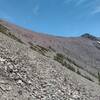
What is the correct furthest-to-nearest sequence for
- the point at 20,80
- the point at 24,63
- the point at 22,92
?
the point at 24,63 → the point at 20,80 → the point at 22,92

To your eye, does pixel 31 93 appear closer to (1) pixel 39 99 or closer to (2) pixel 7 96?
(1) pixel 39 99

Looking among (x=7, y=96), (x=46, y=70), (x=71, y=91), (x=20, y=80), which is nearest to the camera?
(x=7, y=96)

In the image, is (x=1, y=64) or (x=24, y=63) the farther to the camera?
(x=24, y=63)

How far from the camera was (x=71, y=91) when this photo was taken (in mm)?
17141

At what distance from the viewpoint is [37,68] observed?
19.0m

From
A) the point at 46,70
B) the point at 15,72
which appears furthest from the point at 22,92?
the point at 46,70

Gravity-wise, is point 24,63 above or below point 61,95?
above

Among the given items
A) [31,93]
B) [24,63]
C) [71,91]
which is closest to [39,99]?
[31,93]

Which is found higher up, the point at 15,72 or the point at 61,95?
the point at 15,72

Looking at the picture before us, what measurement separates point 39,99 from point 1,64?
4.48 meters

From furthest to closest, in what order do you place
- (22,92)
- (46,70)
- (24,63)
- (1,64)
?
1. (46,70)
2. (24,63)
3. (1,64)
4. (22,92)

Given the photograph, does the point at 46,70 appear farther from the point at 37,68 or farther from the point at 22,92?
the point at 22,92

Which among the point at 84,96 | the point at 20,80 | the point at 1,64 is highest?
the point at 1,64

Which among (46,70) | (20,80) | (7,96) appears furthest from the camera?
(46,70)
